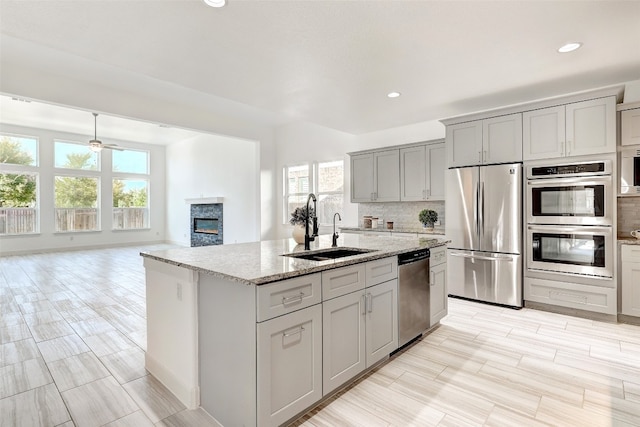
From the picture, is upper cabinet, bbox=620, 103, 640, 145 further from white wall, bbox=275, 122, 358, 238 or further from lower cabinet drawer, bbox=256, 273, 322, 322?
white wall, bbox=275, 122, 358, 238

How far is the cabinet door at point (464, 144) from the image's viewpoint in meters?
4.35

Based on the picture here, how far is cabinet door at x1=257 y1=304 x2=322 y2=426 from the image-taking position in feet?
5.40

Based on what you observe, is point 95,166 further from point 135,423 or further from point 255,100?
point 135,423

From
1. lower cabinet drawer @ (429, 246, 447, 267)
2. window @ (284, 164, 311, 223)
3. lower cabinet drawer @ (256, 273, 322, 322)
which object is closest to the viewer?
lower cabinet drawer @ (256, 273, 322, 322)

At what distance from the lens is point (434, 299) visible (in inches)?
128

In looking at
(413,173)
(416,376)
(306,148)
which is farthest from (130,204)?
(416,376)

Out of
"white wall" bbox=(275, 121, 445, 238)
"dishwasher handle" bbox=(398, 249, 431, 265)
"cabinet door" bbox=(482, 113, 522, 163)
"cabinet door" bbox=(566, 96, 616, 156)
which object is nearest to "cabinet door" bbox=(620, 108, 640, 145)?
"cabinet door" bbox=(566, 96, 616, 156)

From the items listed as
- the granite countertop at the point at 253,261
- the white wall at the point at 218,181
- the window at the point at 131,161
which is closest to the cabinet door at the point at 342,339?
the granite countertop at the point at 253,261

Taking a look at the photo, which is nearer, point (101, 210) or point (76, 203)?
point (76, 203)

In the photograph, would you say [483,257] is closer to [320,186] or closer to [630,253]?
[630,253]

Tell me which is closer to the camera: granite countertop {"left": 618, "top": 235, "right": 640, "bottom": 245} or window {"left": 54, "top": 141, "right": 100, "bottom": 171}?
granite countertop {"left": 618, "top": 235, "right": 640, "bottom": 245}

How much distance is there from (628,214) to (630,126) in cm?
105

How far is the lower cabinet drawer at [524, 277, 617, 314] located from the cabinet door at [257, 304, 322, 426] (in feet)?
11.1

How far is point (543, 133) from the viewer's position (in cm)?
387
